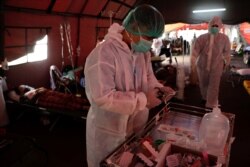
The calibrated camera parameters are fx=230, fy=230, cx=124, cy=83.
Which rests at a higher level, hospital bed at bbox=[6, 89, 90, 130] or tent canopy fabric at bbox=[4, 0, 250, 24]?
tent canopy fabric at bbox=[4, 0, 250, 24]

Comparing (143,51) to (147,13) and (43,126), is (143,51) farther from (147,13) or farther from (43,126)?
(43,126)

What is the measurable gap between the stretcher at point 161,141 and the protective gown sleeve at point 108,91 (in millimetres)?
155

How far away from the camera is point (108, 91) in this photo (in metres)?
1.08

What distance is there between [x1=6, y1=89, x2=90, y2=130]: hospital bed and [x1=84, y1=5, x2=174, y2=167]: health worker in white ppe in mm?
1397

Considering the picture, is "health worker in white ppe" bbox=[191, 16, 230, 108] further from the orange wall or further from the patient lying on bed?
the orange wall

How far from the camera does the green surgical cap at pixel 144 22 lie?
1.16 meters

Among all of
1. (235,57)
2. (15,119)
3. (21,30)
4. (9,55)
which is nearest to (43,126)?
(15,119)

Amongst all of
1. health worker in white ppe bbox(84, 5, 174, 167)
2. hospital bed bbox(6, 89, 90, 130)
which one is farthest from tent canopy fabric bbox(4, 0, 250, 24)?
health worker in white ppe bbox(84, 5, 174, 167)

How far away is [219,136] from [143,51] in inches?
23.1

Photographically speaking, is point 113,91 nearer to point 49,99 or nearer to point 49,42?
point 49,99

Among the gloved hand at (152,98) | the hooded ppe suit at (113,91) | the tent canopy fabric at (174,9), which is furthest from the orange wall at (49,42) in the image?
the gloved hand at (152,98)

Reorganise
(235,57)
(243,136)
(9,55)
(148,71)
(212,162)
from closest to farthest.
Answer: (212,162), (148,71), (243,136), (9,55), (235,57)

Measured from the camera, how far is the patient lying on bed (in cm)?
277

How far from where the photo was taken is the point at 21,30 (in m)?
3.10
